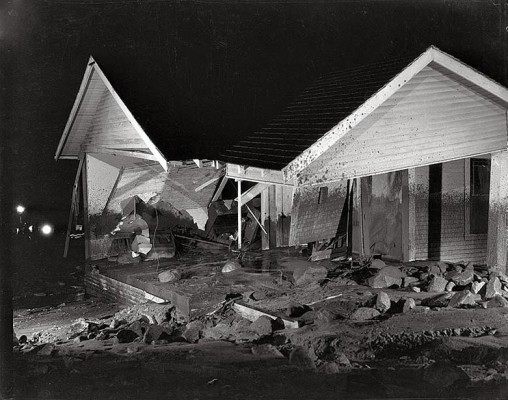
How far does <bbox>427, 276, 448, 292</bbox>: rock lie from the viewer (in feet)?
31.7

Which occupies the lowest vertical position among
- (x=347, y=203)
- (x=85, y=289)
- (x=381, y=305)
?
(x=85, y=289)

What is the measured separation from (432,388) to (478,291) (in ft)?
13.1

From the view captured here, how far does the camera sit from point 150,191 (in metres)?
15.9

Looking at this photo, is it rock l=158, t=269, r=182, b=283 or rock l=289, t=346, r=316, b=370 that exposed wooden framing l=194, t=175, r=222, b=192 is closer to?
rock l=158, t=269, r=182, b=283

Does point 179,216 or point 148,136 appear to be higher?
point 148,136

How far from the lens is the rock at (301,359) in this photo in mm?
6566

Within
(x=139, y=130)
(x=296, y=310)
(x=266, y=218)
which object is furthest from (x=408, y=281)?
(x=139, y=130)

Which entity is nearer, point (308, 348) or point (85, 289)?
point (308, 348)

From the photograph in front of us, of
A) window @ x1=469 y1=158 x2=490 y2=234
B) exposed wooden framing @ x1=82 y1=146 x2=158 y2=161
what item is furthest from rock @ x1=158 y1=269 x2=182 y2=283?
window @ x1=469 y1=158 x2=490 y2=234

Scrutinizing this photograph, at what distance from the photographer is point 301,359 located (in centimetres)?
670

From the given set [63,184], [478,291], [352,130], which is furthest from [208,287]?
[63,184]

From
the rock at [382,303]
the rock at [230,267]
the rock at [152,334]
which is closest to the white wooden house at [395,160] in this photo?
the rock at [230,267]

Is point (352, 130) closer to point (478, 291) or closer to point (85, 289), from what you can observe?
point (478, 291)

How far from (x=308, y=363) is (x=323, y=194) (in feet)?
22.9
